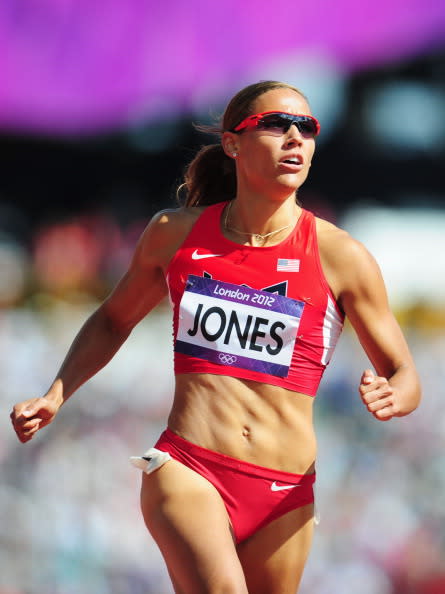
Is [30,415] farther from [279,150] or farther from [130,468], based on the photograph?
[130,468]

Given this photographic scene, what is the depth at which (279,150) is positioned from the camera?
316cm

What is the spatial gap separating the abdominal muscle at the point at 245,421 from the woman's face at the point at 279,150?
667 millimetres

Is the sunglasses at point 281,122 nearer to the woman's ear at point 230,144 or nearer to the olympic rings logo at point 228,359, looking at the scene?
the woman's ear at point 230,144

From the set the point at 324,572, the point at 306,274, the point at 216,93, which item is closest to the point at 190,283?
the point at 306,274

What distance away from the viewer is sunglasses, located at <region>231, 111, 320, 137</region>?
3154 mm

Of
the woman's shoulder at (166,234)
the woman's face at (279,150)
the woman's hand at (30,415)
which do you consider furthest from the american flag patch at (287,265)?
the woman's hand at (30,415)

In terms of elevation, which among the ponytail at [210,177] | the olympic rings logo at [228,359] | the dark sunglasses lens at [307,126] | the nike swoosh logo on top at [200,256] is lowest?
the olympic rings logo at [228,359]

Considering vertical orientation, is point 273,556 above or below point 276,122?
below

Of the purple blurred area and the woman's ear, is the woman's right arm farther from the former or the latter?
the purple blurred area

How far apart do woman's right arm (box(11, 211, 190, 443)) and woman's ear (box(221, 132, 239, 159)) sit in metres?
0.27

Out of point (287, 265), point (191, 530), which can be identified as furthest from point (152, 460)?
point (287, 265)

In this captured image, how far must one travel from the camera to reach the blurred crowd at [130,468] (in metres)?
6.46

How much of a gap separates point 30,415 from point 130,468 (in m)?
3.72

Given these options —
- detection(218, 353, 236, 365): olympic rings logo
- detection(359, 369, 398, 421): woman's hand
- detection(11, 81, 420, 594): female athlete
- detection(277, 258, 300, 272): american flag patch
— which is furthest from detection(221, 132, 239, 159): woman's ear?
detection(359, 369, 398, 421): woman's hand
